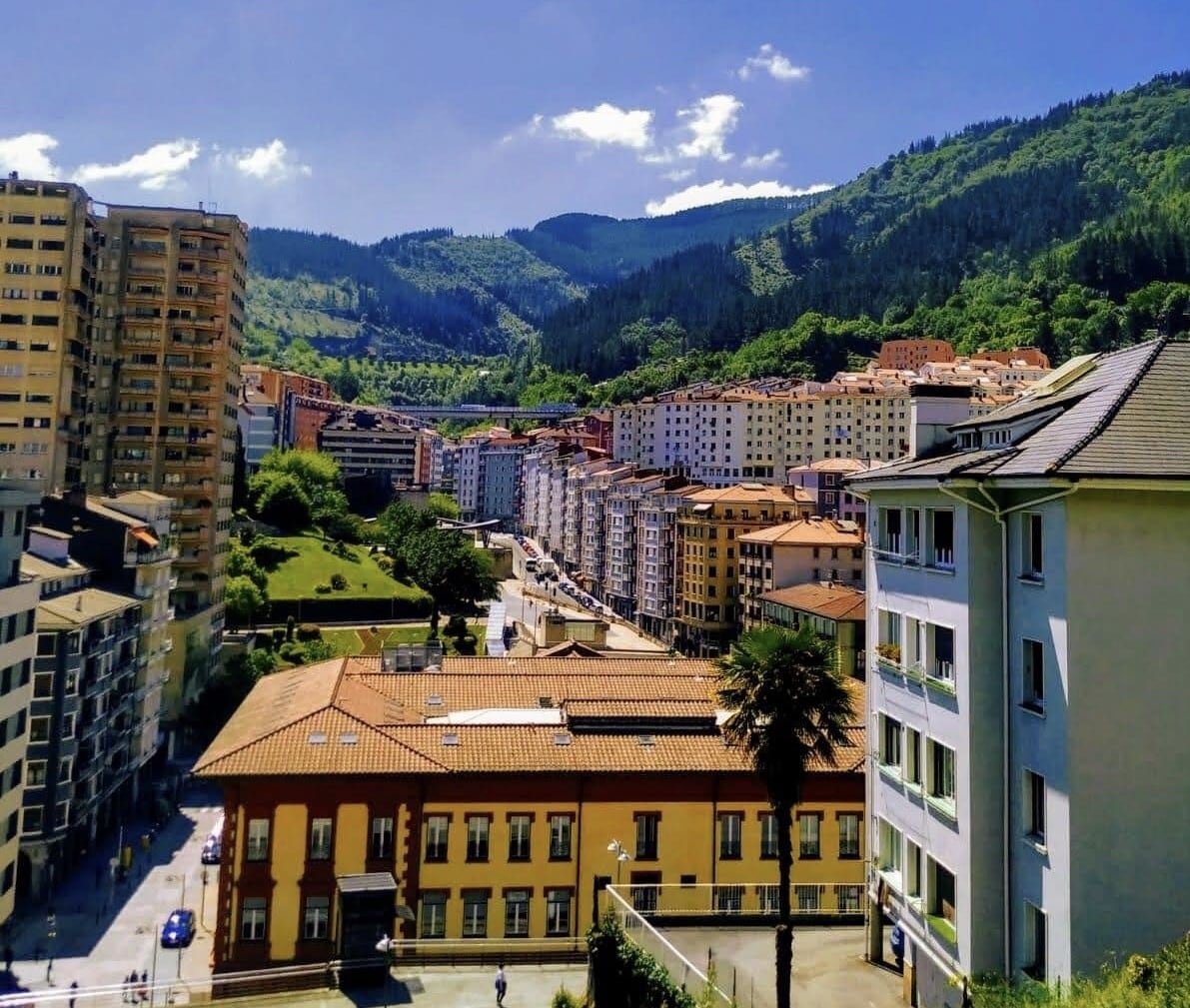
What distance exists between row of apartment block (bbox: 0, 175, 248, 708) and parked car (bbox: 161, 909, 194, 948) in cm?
4406

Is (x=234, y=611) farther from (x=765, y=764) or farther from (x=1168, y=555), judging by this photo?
(x=1168, y=555)

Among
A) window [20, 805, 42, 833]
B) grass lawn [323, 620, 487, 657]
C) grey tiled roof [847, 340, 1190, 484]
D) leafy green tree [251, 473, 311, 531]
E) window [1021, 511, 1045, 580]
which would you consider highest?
leafy green tree [251, 473, 311, 531]

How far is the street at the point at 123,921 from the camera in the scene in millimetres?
47062

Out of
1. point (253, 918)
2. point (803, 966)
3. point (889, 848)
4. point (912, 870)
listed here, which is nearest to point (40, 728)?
point (253, 918)

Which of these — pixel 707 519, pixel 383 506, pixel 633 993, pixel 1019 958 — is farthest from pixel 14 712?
pixel 383 506

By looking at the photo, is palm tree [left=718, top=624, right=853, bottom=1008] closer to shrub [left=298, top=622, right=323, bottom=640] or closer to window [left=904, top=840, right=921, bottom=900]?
window [left=904, top=840, right=921, bottom=900]

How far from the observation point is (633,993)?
78.4 ft

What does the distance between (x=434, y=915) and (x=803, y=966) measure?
16.9 m

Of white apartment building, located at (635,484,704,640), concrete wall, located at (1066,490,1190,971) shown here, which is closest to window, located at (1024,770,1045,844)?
concrete wall, located at (1066,490,1190,971)

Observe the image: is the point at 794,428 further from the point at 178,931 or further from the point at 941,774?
the point at 941,774

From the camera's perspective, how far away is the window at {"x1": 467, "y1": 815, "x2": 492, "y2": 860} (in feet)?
125

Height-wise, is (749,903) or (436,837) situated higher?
(749,903)

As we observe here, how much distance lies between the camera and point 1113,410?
782 inches

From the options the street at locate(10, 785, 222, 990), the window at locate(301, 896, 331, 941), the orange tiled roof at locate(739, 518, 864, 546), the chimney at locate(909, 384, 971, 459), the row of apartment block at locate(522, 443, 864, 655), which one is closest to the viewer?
the chimney at locate(909, 384, 971, 459)
